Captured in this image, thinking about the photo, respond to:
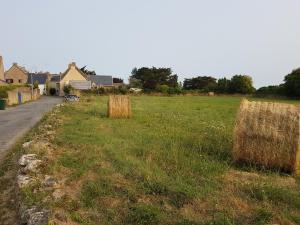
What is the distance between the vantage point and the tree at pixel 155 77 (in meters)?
106

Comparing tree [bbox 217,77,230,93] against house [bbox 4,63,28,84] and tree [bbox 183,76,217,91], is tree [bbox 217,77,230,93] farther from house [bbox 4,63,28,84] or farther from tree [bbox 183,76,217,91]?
house [bbox 4,63,28,84]

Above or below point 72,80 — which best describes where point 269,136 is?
above

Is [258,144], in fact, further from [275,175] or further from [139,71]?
[139,71]

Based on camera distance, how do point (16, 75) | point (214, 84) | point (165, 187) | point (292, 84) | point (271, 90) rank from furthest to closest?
point (16, 75) → point (214, 84) → point (271, 90) → point (292, 84) → point (165, 187)

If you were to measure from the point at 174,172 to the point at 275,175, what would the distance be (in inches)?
85.4

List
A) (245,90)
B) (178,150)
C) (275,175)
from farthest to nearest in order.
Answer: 1. (245,90)
2. (178,150)
3. (275,175)

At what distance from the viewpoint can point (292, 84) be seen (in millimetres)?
57750

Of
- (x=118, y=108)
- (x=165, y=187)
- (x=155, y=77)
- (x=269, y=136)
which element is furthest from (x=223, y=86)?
(x=165, y=187)

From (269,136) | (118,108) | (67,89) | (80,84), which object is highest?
(269,136)

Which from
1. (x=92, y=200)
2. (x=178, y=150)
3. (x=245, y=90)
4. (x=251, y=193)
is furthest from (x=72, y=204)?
(x=245, y=90)

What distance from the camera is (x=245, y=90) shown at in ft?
253

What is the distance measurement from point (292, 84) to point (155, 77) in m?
52.5

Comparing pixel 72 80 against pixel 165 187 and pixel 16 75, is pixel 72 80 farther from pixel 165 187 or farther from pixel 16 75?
pixel 165 187

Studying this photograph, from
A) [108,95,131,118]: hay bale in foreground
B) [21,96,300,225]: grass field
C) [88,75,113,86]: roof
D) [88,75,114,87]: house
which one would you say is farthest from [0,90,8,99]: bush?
[88,75,113,86]: roof
